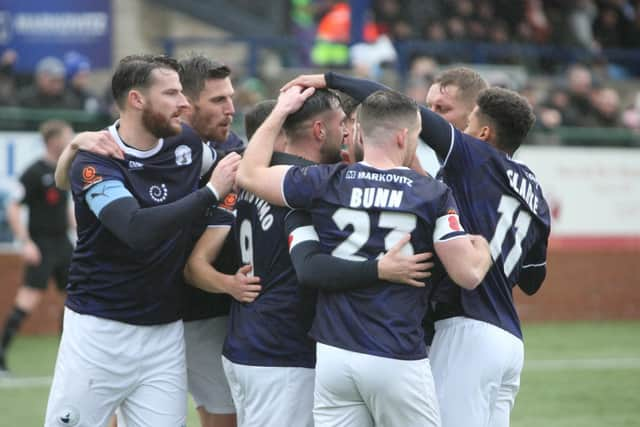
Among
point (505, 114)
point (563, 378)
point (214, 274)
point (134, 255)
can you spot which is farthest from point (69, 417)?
point (563, 378)

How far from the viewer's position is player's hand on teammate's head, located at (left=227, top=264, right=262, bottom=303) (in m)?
5.32

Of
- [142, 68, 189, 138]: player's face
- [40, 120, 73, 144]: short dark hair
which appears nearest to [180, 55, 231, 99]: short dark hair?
[142, 68, 189, 138]: player's face

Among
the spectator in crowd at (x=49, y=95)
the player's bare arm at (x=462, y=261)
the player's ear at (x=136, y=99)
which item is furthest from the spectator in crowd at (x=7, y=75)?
the player's bare arm at (x=462, y=261)

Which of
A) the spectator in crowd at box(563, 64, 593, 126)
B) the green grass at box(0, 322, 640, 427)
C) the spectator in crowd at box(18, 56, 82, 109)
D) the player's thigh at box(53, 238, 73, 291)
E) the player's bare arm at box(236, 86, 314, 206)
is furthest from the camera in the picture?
the spectator in crowd at box(563, 64, 593, 126)

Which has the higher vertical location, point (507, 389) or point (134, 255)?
point (134, 255)

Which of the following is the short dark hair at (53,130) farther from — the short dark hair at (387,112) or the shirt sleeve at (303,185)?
the short dark hair at (387,112)

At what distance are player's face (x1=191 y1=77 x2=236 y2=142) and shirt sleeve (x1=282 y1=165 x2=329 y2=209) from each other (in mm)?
1059

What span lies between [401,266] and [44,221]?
297 inches

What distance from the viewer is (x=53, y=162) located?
11602 millimetres

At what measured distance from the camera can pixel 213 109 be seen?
594 centimetres

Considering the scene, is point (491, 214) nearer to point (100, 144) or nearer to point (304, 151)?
point (304, 151)

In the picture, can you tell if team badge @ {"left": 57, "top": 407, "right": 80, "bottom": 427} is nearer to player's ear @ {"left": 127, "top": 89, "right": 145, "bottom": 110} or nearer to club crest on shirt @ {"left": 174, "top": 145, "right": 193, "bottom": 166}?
club crest on shirt @ {"left": 174, "top": 145, "right": 193, "bottom": 166}

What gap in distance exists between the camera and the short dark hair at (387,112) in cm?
491

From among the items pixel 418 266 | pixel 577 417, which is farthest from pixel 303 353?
pixel 577 417
